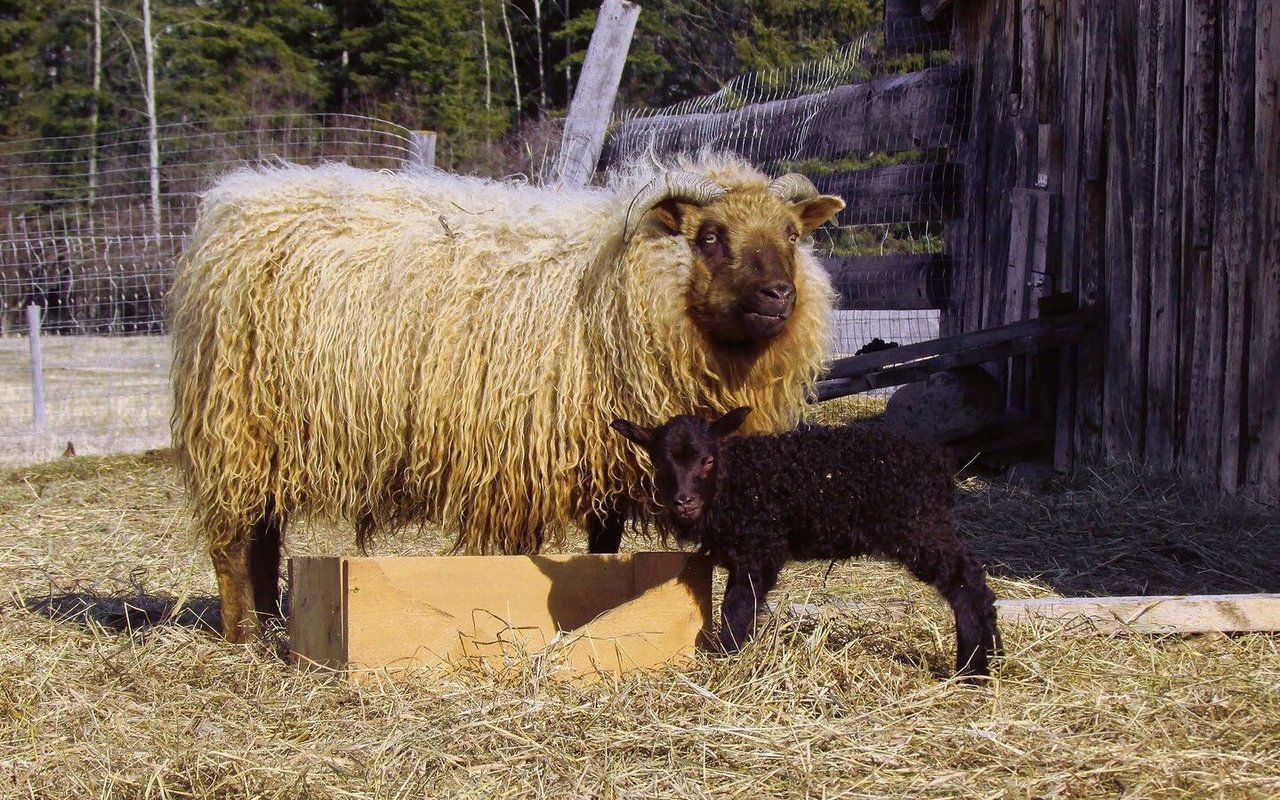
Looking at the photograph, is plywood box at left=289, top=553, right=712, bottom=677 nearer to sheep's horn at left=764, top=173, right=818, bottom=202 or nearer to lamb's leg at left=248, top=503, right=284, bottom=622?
lamb's leg at left=248, top=503, right=284, bottom=622

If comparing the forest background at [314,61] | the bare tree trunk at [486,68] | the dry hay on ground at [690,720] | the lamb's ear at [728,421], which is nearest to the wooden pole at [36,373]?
the dry hay on ground at [690,720]

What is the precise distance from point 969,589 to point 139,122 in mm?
34002

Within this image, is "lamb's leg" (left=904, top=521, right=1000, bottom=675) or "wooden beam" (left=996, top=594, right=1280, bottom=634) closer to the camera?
"lamb's leg" (left=904, top=521, right=1000, bottom=675)

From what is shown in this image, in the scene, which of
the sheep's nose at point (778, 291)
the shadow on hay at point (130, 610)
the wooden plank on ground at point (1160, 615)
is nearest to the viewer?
the wooden plank on ground at point (1160, 615)

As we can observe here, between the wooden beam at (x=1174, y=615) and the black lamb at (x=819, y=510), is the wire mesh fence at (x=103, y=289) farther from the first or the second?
the wooden beam at (x=1174, y=615)

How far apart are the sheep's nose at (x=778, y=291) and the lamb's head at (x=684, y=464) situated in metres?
0.78

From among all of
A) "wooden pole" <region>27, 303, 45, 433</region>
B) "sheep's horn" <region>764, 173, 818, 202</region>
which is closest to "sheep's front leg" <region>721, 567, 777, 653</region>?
"sheep's horn" <region>764, 173, 818, 202</region>

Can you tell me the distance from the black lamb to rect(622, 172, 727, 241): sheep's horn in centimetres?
126

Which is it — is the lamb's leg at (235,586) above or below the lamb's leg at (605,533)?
below

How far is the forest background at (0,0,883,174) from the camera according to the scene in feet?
109

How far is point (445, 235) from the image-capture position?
19.2ft

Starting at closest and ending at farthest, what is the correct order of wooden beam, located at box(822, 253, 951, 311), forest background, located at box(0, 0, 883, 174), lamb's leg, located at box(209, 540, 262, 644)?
lamb's leg, located at box(209, 540, 262, 644) → wooden beam, located at box(822, 253, 951, 311) → forest background, located at box(0, 0, 883, 174)

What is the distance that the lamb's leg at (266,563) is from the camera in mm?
5785

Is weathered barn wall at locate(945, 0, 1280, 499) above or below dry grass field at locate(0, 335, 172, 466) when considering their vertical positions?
above
